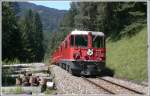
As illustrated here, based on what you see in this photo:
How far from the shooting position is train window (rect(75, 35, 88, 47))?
1588 cm

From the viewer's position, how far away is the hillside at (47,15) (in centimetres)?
1412

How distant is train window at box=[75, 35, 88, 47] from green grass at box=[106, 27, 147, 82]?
91 centimetres

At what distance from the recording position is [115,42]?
49.0 ft

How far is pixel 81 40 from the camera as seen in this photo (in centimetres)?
1670

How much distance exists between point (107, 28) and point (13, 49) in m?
2.47

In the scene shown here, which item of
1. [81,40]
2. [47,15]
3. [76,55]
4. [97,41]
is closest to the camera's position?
[47,15]

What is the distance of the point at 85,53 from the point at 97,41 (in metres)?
0.48

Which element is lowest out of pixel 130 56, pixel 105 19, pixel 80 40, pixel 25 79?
pixel 25 79

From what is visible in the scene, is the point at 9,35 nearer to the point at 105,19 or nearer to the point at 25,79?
the point at 25,79

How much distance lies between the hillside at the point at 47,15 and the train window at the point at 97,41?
3.96 feet

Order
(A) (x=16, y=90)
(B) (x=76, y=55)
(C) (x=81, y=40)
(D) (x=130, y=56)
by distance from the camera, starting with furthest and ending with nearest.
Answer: (C) (x=81, y=40) → (B) (x=76, y=55) → (D) (x=130, y=56) → (A) (x=16, y=90)

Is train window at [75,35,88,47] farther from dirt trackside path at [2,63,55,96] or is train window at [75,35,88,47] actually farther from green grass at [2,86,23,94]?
green grass at [2,86,23,94]

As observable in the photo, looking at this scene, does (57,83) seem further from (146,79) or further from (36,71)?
(146,79)

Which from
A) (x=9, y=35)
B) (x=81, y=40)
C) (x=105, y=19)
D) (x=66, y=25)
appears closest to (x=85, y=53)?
(x=81, y=40)
